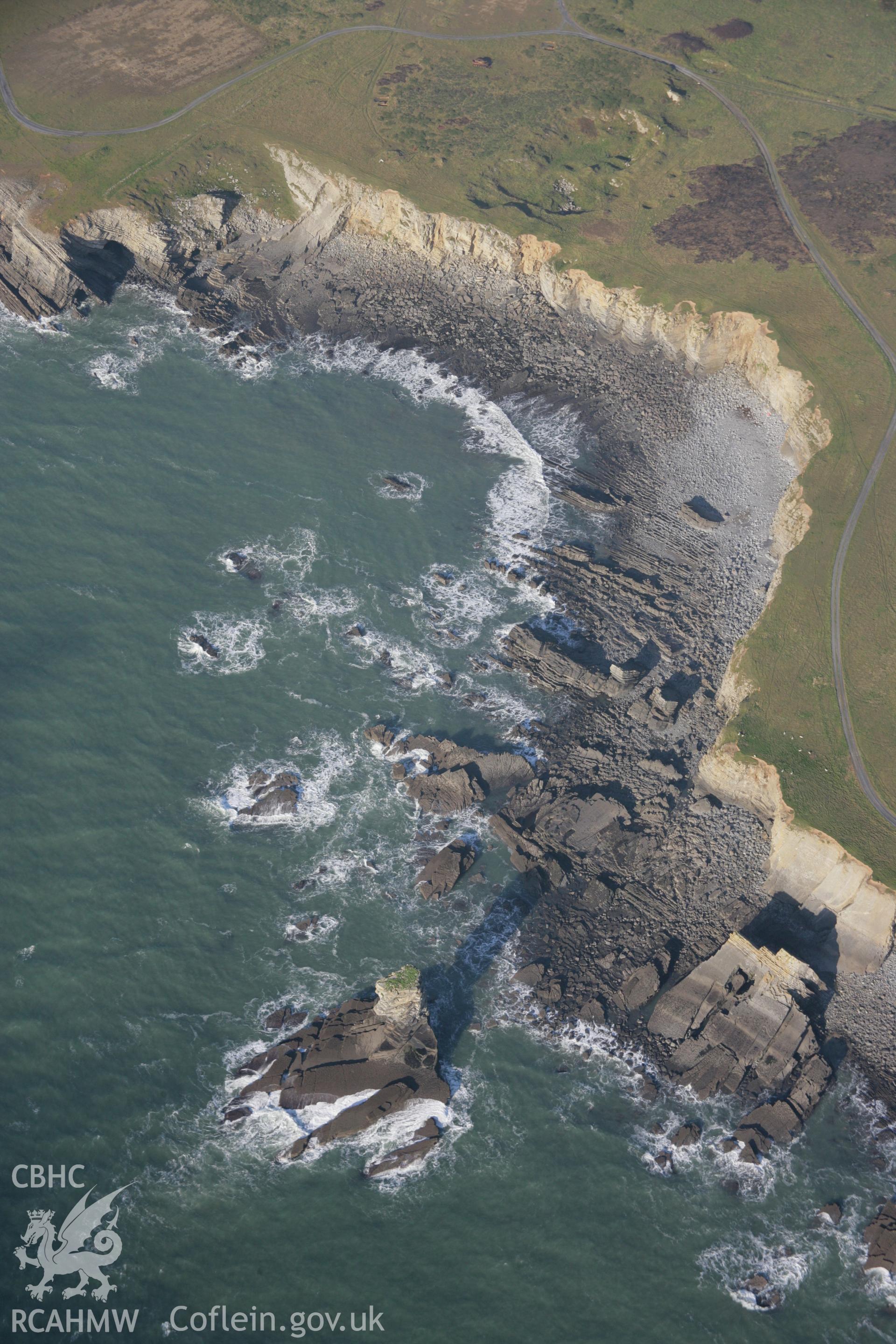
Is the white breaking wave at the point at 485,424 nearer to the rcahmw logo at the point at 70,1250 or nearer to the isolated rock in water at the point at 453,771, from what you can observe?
the isolated rock in water at the point at 453,771

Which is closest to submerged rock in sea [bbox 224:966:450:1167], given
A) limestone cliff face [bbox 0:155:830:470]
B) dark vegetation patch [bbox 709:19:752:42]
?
limestone cliff face [bbox 0:155:830:470]

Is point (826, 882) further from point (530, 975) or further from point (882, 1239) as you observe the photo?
point (882, 1239)

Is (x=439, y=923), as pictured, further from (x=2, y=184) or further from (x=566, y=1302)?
(x=2, y=184)

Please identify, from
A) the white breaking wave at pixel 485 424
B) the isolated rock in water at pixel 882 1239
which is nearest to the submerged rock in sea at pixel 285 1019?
the isolated rock in water at pixel 882 1239

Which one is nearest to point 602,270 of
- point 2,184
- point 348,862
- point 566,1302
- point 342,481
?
point 342,481

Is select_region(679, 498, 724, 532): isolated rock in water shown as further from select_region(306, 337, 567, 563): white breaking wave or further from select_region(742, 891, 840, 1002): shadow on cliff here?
select_region(742, 891, 840, 1002): shadow on cliff
